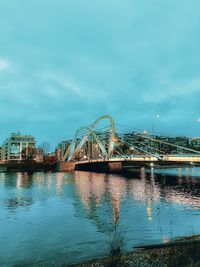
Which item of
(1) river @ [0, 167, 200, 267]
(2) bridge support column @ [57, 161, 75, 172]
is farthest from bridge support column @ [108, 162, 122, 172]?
(1) river @ [0, 167, 200, 267]

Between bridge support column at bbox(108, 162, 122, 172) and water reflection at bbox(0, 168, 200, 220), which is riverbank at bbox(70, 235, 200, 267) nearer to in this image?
water reflection at bbox(0, 168, 200, 220)

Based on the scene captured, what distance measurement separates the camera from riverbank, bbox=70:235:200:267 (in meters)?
10.5

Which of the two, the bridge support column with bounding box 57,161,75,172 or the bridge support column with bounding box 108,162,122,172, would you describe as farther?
the bridge support column with bounding box 108,162,122,172

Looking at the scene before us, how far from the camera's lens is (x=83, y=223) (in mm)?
23766

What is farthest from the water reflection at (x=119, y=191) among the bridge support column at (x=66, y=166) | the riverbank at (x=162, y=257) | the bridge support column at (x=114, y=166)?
the bridge support column at (x=114, y=166)

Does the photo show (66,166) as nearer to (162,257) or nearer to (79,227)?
(79,227)

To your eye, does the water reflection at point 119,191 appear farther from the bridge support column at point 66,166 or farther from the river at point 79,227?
the bridge support column at point 66,166

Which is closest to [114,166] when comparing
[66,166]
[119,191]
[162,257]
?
[66,166]

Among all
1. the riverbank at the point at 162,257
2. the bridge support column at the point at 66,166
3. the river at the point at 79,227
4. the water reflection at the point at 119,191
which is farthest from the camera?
the bridge support column at the point at 66,166

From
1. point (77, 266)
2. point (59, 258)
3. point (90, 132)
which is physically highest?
point (90, 132)

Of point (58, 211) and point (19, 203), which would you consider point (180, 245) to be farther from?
point (19, 203)

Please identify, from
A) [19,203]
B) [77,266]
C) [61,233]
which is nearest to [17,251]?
[61,233]

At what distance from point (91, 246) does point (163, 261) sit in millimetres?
7285

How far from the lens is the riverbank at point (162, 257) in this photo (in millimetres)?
10500
